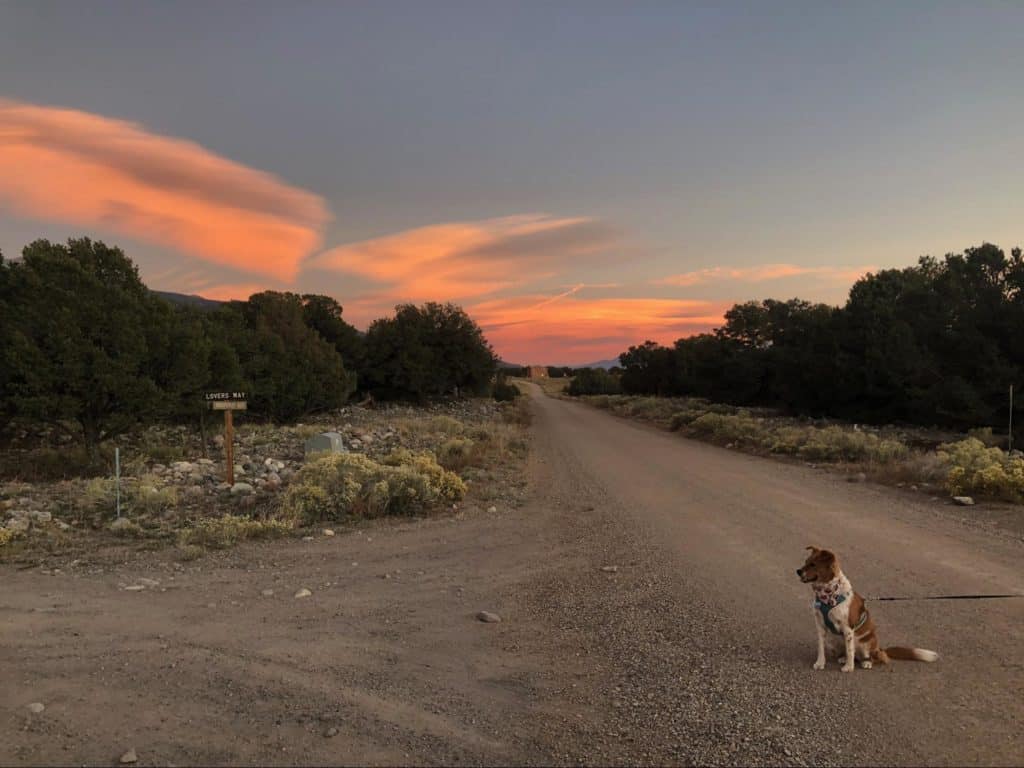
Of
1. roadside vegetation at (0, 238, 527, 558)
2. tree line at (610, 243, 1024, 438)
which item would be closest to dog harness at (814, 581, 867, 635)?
roadside vegetation at (0, 238, 527, 558)

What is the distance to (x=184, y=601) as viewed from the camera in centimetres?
628

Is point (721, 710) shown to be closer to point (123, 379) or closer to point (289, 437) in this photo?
point (123, 379)

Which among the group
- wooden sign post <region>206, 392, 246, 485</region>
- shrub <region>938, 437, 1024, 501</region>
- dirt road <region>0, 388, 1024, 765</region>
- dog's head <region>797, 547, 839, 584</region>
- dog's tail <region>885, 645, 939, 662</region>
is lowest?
dirt road <region>0, 388, 1024, 765</region>

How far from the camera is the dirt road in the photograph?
3.67 meters

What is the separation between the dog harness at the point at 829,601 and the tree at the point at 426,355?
139ft

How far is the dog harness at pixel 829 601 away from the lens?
175 inches

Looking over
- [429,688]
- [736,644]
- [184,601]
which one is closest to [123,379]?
[184,601]

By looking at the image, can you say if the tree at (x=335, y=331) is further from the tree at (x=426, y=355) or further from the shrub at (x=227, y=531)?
the shrub at (x=227, y=531)

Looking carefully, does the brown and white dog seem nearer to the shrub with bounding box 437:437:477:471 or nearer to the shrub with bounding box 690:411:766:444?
the shrub with bounding box 437:437:477:471

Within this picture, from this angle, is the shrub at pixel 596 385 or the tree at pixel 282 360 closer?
the tree at pixel 282 360

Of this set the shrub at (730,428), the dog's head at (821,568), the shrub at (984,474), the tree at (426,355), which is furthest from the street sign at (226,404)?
the tree at (426,355)

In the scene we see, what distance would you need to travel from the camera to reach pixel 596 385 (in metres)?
102

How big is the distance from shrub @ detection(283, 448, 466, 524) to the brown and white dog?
735 centimetres

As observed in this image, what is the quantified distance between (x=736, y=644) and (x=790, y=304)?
49.5 meters
